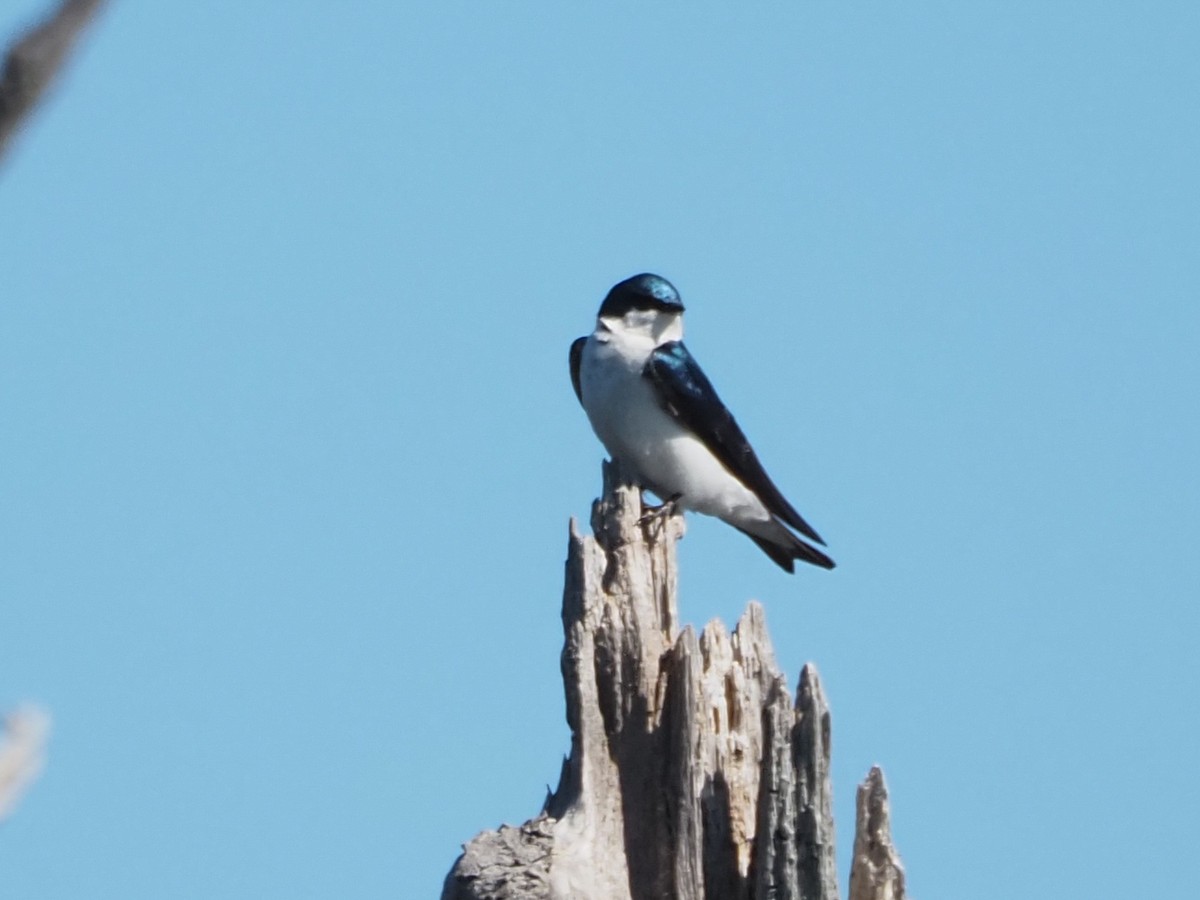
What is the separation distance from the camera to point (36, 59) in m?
0.75

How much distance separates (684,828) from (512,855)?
1.59 feet

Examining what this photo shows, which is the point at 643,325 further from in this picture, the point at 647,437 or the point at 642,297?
the point at 647,437

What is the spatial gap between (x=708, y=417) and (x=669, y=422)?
0.21 meters

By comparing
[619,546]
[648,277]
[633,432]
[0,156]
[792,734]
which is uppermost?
[648,277]

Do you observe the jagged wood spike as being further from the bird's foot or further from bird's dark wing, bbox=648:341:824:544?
bird's dark wing, bbox=648:341:824:544

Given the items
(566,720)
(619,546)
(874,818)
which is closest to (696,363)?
(619,546)

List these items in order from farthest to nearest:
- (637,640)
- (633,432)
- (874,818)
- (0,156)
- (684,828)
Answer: (633,432) → (637,640) → (684,828) → (874,818) → (0,156)

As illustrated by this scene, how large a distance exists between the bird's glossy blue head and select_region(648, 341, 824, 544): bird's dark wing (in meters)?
0.25

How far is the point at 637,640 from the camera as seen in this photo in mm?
4844

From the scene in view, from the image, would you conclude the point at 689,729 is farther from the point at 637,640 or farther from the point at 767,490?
the point at 767,490

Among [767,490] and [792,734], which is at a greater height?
[767,490]

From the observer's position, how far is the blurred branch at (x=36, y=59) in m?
0.74

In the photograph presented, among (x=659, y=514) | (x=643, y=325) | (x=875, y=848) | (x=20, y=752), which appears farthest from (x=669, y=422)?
(x=20, y=752)

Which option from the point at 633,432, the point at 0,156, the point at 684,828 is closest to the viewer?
the point at 0,156
